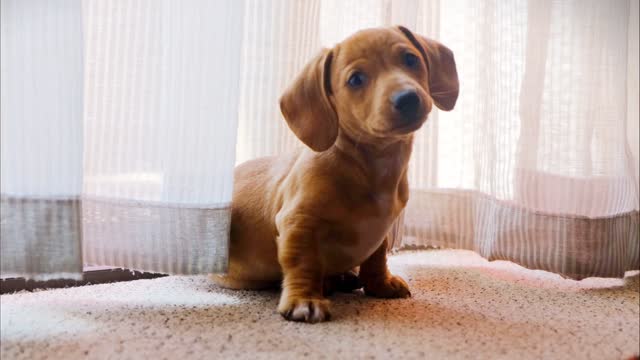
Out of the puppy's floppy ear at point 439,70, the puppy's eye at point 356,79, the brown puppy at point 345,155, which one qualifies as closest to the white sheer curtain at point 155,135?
the brown puppy at point 345,155

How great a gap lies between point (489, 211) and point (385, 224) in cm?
45

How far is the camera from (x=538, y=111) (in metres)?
1.47

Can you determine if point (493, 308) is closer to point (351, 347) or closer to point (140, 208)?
point (351, 347)

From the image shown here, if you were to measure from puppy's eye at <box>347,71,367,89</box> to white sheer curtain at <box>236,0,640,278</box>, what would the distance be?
36 centimetres

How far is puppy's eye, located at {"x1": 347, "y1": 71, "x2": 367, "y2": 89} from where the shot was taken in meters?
1.12

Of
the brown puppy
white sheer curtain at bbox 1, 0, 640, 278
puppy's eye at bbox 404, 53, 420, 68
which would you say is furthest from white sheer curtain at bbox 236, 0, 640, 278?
puppy's eye at bbox 404, 53, 420, 68

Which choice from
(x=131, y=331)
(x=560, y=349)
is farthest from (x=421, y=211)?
(x=131, y=331)

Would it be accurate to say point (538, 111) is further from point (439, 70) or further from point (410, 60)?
point (410, 60)

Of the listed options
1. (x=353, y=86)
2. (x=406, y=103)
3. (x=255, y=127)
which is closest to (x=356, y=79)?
(x=353, y=86)

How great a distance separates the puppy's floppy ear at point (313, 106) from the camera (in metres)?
1.13

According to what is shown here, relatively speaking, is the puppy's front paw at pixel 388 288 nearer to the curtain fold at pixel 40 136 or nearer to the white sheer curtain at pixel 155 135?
the white sheer curtain at pixel 155 135

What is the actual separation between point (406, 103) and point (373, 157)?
177 mm

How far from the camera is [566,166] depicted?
1455 mm

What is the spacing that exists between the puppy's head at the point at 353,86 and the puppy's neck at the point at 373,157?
17 mm
